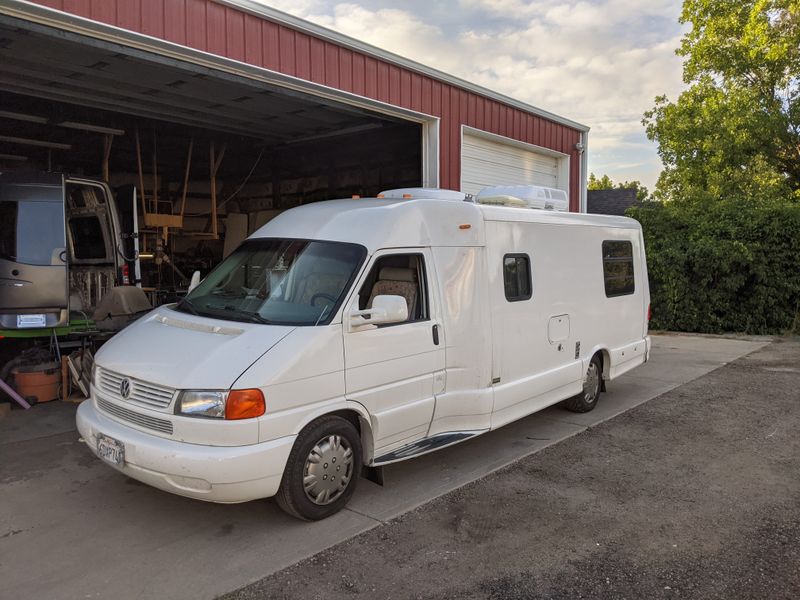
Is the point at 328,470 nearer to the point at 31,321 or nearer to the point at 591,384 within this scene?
the point at 591,384

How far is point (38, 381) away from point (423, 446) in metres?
4.80

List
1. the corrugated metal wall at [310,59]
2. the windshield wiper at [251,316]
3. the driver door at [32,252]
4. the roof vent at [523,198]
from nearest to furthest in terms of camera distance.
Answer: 1. the windshield wiper at [251,316]
2. the corrugated metal wall at [310,59]
3. the roof vent at [523,198]
4. the driver door at [32,252]

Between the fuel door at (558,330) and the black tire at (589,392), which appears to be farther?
the black tire at (589,392)

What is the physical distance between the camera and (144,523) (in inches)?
161

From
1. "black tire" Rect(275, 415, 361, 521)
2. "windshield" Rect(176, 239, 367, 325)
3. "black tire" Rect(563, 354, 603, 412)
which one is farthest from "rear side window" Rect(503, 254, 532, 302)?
"black tire" Rect(275, 415, 361, 521)

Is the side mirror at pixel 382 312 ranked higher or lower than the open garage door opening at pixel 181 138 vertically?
lower

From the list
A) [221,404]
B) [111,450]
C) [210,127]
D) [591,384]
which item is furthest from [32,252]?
→ [591,384]

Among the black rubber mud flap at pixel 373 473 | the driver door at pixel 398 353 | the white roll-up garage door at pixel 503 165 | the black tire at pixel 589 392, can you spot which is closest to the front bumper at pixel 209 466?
the driver door at pixel 398 353

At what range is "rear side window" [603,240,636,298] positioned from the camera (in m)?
7.03

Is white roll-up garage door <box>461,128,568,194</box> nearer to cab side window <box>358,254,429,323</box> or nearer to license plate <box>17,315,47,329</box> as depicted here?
cab side window <box>358,254,429,323</box>

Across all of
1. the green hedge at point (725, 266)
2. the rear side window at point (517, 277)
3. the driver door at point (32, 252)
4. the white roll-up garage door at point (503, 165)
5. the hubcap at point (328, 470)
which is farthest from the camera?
the green hedge at point (725, 266)

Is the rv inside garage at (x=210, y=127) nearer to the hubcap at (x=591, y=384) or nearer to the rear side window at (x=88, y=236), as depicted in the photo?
Answer: the rear side window at (x=88, y=236)

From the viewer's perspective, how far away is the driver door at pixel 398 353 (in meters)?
4.18

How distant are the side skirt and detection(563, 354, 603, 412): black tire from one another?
2.16m
